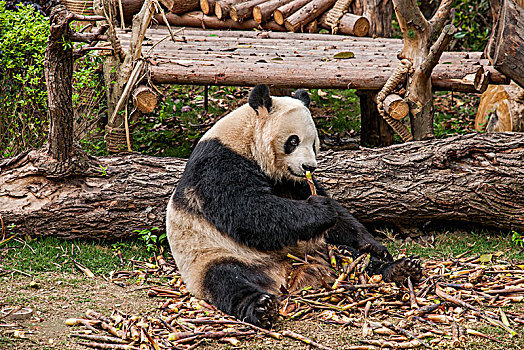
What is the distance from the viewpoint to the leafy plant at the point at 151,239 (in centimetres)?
538

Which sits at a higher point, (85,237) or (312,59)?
(312,59)

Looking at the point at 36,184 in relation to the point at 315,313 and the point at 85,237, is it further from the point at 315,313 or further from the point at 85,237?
the point at 315,313

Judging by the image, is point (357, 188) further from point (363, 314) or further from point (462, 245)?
point (363, 314)

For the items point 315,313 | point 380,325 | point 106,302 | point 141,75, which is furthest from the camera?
point 141,75

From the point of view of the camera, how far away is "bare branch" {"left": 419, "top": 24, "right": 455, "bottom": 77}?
5701mm

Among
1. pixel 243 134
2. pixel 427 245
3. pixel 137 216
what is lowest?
Result: pixel 427 245

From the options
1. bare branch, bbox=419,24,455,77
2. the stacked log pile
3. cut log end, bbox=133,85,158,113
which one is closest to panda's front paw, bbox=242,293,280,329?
cut log end, bbox=133,85,158,113

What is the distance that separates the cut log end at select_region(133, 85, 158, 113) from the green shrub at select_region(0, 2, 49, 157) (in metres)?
1.00

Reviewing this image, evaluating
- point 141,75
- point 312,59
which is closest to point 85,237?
point 141,75

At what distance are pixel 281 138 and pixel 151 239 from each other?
189cm

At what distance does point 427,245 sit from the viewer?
5.63 meters

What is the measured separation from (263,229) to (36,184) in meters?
2.61

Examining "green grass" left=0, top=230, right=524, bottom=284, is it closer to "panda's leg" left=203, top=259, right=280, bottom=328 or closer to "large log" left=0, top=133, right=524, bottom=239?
"large log" left=0, top=133, right=524, bottom=239

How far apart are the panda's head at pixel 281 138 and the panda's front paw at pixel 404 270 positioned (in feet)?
3.24
